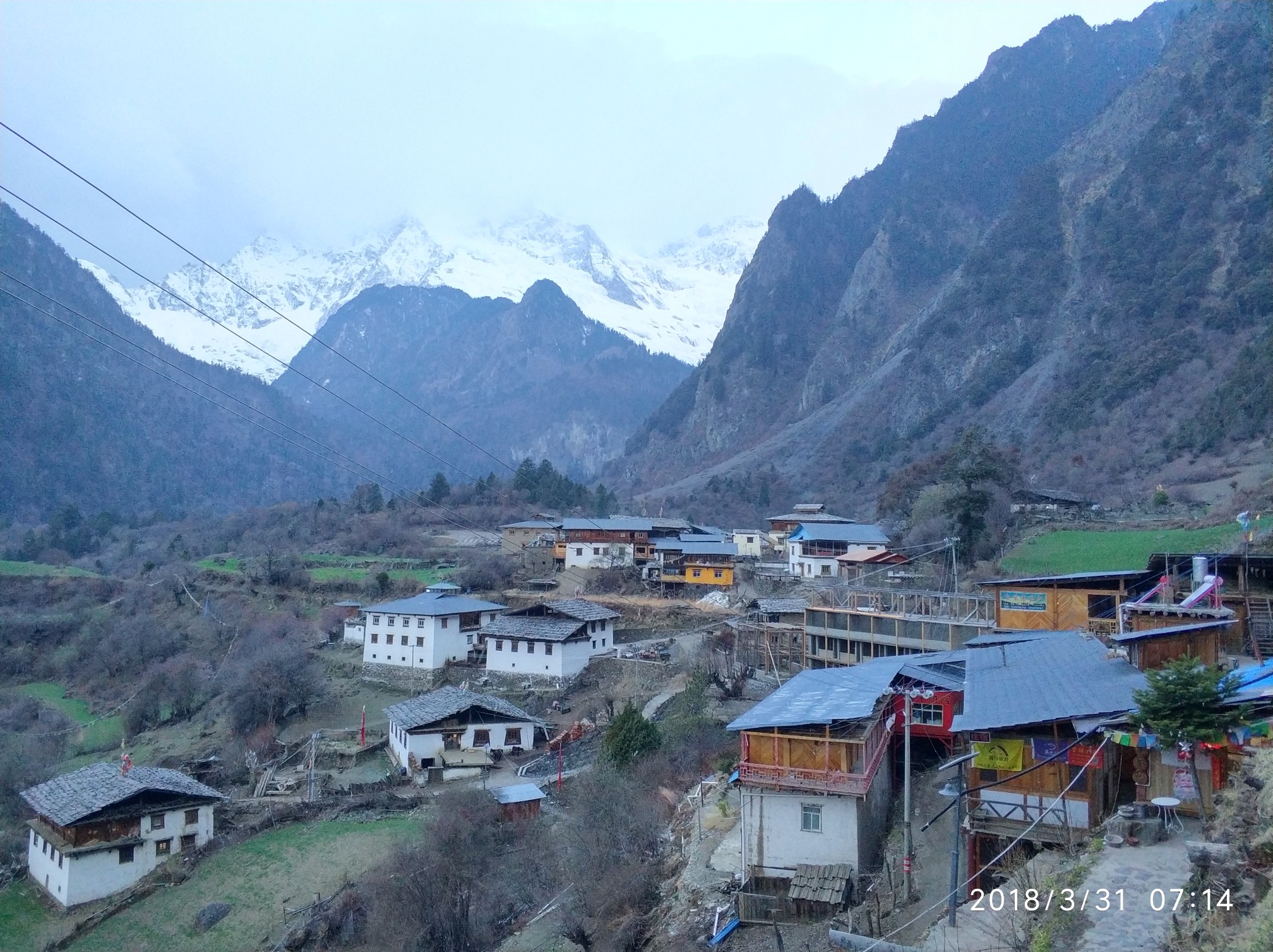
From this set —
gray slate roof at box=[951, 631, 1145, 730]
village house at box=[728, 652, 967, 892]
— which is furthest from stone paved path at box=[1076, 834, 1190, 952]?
village house at box=[728, 652, 967, 892]

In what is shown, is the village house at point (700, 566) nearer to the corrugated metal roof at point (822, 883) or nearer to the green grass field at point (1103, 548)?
the green grass field at point (1103, 548)

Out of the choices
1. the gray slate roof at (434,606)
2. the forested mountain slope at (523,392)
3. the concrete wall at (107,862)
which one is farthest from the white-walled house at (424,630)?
the forested mountain slope at (523,392)

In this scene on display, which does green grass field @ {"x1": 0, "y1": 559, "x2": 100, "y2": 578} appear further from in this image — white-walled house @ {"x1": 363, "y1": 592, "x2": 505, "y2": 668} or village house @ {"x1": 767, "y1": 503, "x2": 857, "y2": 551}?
village house @ {"x1": 767, "y1": 503, "x2": 857, "y2": 551}

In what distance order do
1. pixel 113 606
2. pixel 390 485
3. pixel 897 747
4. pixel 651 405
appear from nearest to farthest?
pixel 897 747 → pixel 113 606 → pixel 390 485 → pixel 651 405

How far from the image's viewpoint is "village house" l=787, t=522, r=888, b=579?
135ft

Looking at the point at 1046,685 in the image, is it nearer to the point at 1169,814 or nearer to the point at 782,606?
the point at 1169,814

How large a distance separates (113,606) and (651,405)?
124 meters

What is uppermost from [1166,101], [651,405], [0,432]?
[1166,101]

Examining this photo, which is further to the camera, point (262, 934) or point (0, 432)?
point (0, 432)

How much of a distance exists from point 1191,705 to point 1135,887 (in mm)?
2224

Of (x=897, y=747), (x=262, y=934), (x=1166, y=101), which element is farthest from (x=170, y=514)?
(x=1166, y=101)

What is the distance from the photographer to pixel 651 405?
16975 cm

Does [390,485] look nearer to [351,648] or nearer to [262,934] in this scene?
[351,648]

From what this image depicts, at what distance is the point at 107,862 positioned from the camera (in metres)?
20.8
